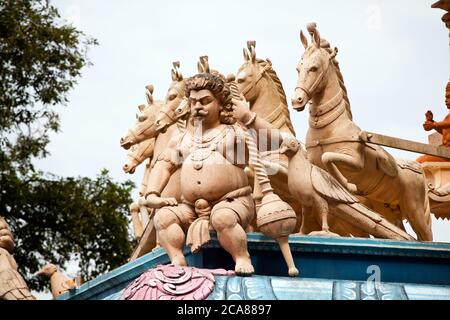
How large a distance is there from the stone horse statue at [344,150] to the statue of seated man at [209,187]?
2065 millimetres

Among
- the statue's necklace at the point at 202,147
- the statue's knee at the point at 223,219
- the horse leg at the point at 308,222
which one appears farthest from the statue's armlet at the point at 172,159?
the horse leg at the point at 308,222

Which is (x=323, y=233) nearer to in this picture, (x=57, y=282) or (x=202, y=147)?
(x=202, y=147)

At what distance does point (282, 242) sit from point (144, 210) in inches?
155

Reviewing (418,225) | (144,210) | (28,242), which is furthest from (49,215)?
(418,225)

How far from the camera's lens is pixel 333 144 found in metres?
16.1

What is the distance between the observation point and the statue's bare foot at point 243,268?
43.2ft

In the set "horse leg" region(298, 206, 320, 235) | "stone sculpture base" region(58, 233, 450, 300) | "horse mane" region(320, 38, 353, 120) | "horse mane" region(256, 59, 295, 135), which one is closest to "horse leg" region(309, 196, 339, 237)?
"horse leg" region(298, 206, 320, 235)

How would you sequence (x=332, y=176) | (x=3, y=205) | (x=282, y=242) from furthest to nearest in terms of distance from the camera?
(x=3, y=205)
(x=332, y=176)
(x=282, y=242)

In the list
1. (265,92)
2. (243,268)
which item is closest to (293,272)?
(243,268)

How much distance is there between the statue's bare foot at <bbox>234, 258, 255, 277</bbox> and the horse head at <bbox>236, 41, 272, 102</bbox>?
3.76 metres

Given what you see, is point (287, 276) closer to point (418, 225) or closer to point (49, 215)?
point (418, 225)

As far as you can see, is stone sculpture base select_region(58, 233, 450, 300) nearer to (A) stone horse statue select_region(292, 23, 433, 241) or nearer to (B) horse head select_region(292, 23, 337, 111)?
(A) stone horse statue select_region(292, 23, 433, 241)

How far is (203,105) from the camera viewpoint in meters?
13.7

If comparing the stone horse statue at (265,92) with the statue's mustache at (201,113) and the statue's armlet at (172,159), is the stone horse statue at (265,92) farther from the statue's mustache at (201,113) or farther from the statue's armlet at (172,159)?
the statue's mustache at (201,113)
